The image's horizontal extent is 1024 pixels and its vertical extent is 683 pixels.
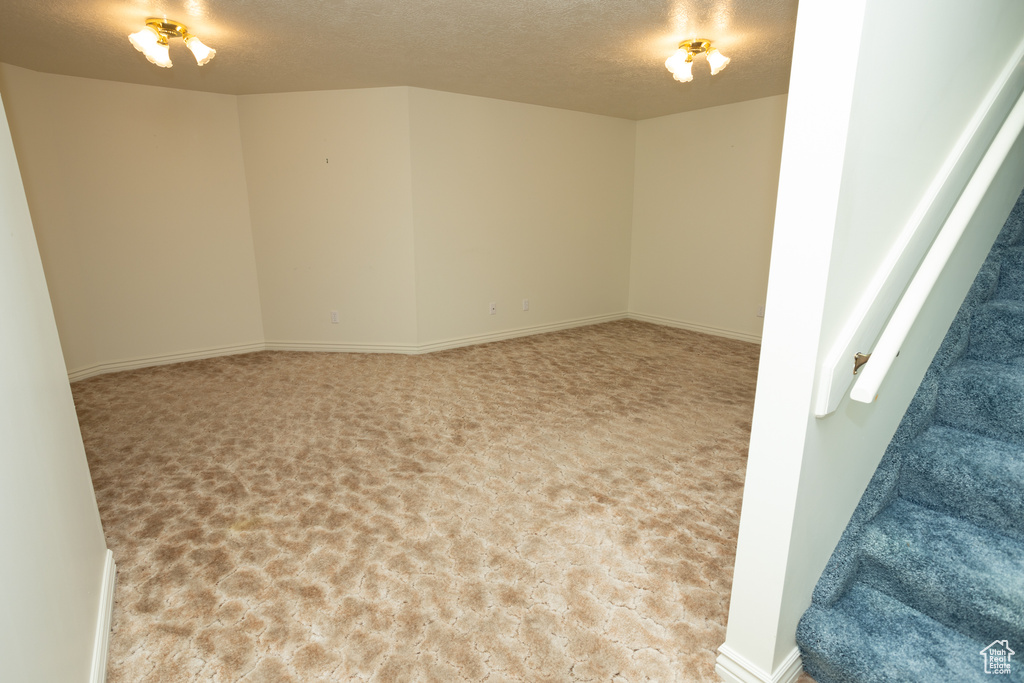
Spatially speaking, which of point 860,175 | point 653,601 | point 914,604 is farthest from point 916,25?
point 653,601

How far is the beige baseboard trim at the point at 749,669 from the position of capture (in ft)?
4.60

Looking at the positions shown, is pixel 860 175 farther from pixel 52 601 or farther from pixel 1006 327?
pixel 52 601

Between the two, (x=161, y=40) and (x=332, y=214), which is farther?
(x=332, y=214)

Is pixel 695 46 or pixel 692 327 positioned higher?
pixel 695 46

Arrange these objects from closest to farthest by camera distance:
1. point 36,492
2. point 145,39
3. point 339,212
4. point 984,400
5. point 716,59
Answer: point 36,492, point 984,400, point 145,39, point 716,59, point 339,212

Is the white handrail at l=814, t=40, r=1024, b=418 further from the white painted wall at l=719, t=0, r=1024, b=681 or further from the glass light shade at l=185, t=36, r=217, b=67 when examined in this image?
the glass light shade at l=185, t=36, r=217, b=67

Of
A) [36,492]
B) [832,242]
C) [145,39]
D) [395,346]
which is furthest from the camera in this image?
[395,346]

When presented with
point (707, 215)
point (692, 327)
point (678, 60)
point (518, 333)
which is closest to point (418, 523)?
point (678, 60)

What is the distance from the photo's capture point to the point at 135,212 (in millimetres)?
4277

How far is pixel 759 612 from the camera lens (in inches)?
54.4

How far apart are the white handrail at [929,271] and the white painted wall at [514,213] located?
157 inches

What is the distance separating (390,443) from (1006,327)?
110 inches

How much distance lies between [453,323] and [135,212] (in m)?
2.86

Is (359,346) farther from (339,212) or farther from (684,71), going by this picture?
(684,71)
